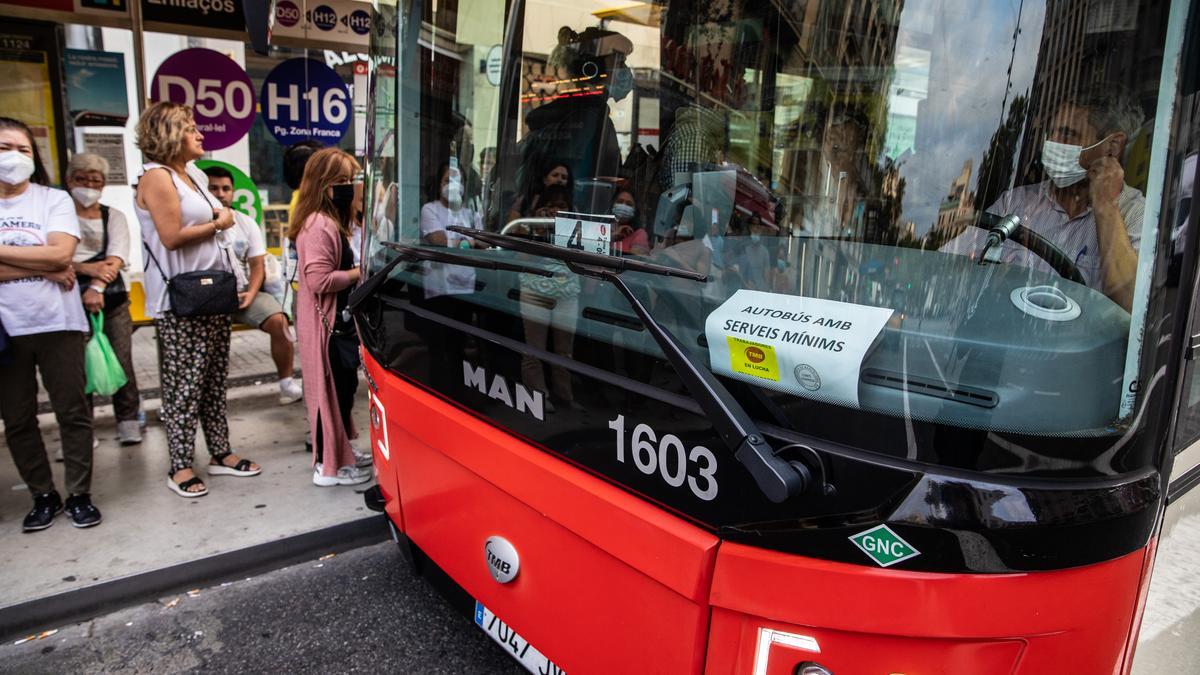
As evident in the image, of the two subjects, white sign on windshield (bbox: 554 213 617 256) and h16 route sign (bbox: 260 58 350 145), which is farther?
h16 route sign (bbox: 260 58 350 145)

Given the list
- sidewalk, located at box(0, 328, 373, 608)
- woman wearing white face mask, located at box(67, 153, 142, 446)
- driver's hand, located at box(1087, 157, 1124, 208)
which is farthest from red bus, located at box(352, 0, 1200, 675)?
woman wearing white face mask, located at box(67, 153, 142, 446)

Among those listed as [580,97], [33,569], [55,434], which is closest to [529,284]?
[580,97]

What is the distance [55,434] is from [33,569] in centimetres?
185

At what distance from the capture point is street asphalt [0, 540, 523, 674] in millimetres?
2789

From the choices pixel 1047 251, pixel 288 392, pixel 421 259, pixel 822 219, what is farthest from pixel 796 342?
pixel 288 392

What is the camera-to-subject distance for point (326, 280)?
149 inches

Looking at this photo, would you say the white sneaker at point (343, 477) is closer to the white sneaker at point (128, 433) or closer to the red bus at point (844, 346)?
the white sneaker at point (128, 433)

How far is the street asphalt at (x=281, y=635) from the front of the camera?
9.15 feet

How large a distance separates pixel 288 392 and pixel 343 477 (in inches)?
Answer: 61.2

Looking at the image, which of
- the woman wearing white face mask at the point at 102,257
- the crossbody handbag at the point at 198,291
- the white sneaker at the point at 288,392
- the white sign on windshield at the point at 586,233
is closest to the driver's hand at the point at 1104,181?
the white sign on windshield at the point at 586,233

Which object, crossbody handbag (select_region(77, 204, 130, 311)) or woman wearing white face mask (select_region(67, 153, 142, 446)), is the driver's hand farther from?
crossbody handbag (select_region(77, 204, 130, 311))

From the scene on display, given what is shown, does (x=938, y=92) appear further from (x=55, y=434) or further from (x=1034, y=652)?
(x=55, y=434)

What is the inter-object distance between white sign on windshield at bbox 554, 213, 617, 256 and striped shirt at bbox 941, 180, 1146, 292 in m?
0.77

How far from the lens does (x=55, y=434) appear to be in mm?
4777
